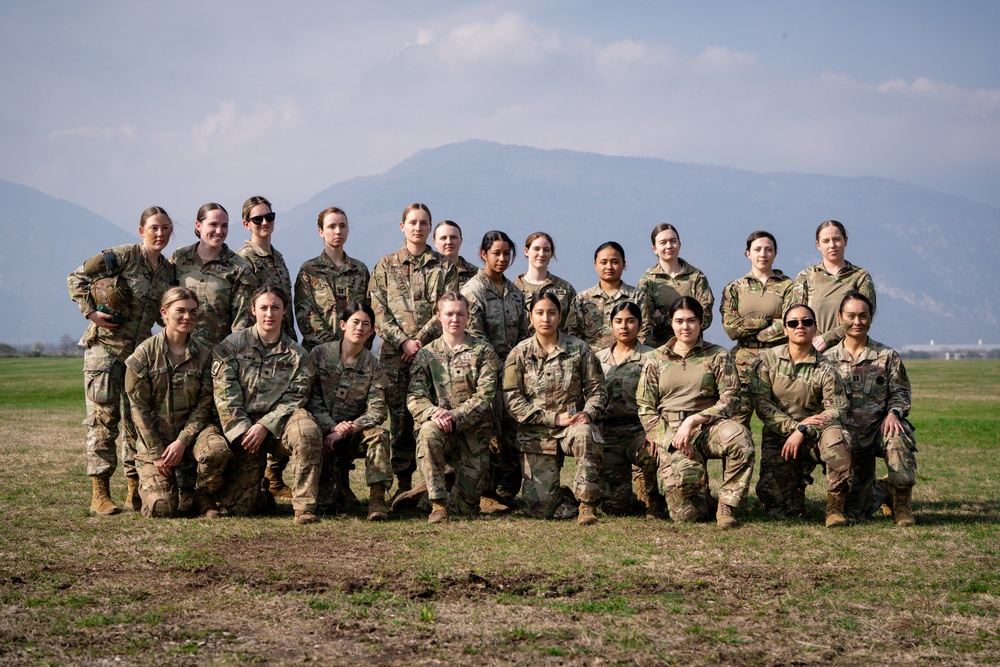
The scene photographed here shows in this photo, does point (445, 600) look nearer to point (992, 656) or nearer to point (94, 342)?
point (992, 656)

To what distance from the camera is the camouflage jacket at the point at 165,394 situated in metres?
8.16

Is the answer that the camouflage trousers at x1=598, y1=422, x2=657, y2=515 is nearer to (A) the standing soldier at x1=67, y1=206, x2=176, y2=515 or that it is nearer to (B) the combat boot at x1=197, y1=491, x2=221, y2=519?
(B) the combat boot at x1=197, y1=491, x2=221, y2=519

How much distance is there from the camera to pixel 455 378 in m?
8.70

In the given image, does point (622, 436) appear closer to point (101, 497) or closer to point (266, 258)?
point (266, 258)

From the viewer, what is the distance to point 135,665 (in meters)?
4.59

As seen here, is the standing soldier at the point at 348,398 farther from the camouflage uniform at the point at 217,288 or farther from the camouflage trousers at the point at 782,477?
the camouflage trousers at the point at 782,477

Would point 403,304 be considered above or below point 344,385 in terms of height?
above

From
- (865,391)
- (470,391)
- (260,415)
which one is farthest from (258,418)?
(865,391)

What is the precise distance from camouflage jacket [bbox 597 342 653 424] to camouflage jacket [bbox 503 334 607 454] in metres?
0.32

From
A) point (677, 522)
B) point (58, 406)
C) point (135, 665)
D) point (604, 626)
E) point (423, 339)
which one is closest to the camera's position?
point (135, 665)

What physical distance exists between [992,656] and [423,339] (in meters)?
5.70

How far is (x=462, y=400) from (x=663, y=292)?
7.83 feet

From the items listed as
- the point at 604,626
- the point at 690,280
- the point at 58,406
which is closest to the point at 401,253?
the point at 690,280

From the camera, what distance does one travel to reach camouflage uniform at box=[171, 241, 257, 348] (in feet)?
29.1
